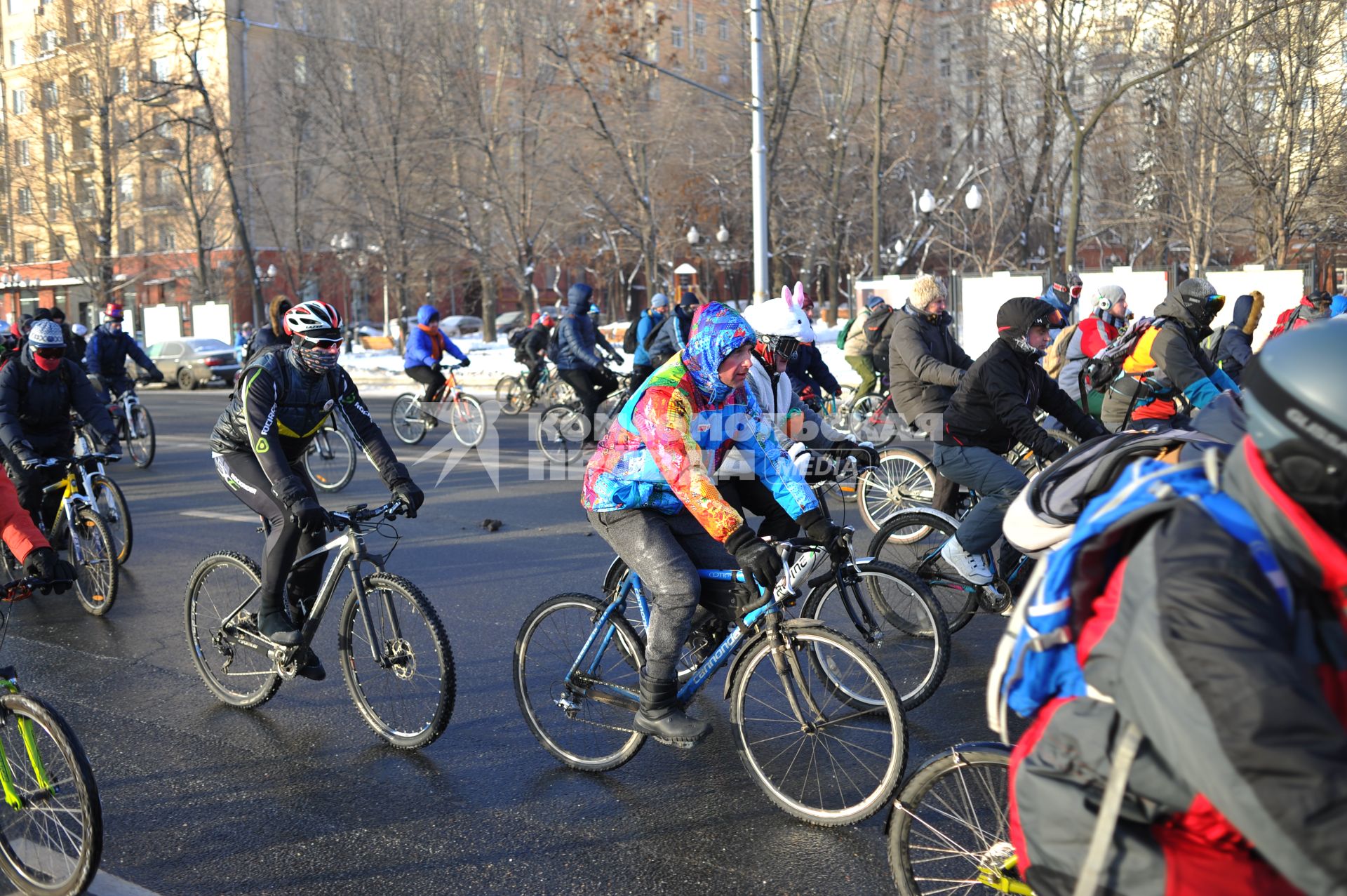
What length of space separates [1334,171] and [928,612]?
22.1 meters

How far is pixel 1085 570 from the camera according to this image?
213 centimetres

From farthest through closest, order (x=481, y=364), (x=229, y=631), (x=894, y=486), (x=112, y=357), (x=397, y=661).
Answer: (x=481, y=364), (x=112, y=357), (x=894, y=486), (x=229, y=631), (x=397, y=661)

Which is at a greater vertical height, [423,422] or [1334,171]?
[1334,171]

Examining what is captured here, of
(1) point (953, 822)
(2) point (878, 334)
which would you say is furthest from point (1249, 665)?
(2) point (878, 334)

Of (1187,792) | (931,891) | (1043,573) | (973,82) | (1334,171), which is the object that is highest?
(973,82)

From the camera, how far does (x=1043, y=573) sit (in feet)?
7.47

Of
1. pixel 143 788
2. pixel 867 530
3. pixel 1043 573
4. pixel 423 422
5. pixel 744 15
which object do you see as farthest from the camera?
pixel 744 15

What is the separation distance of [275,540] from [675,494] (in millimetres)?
2129

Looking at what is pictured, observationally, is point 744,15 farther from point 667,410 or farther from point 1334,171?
point 667,410

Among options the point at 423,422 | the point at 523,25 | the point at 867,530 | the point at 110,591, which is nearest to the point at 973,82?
the point at 523,25

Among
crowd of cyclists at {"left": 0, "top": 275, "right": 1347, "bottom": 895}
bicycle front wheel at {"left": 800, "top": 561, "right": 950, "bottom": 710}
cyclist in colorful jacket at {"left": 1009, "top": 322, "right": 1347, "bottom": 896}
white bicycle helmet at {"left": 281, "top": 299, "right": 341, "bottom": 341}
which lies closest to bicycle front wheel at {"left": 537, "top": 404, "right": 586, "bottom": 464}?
crowd of cyclists at {"left": 0, "top": 275, "right": 1347, "bottom": 895}

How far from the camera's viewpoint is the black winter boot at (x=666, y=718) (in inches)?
178

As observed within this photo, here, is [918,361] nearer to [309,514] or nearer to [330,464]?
[309,514]

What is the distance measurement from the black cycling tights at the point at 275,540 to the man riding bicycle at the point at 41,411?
9.83 feet
